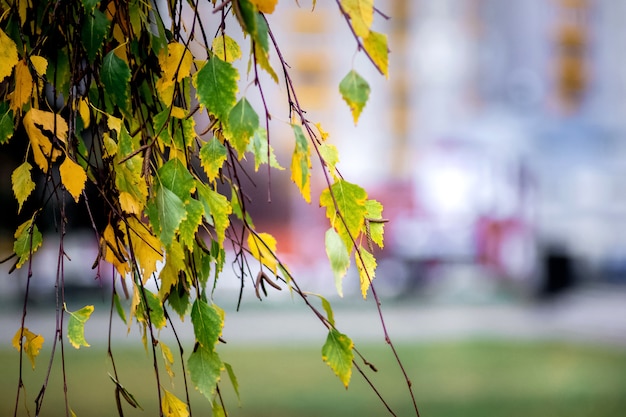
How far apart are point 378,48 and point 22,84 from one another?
0.37m

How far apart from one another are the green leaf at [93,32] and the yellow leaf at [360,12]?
282mm

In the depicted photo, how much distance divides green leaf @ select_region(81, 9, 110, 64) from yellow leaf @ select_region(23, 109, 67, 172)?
3.1 inches

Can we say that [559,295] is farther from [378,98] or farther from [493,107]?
[378,98]

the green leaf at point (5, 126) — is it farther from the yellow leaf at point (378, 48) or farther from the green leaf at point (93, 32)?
the yellow leaf at point (378, 48)

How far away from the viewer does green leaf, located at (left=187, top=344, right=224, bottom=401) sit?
837 millimetres

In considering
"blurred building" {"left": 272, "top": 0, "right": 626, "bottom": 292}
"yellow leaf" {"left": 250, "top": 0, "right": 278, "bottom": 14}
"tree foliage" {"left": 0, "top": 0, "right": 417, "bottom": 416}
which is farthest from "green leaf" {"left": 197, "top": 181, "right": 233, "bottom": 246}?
"blurred building" {"left": 272, "top": 0, "right": 626, "bottom": 292}

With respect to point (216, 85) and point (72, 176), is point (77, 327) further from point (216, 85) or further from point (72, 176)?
point (216, 85)

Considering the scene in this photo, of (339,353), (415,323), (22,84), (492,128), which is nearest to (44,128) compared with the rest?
(22,84)

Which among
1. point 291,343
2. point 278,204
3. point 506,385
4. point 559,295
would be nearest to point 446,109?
point 278,204

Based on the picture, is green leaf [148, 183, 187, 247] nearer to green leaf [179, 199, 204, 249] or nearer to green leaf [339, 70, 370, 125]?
green leaf [179, 199, 204, 249]

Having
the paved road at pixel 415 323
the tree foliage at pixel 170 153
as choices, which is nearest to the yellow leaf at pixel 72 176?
the tree foliage at pixel 170 153

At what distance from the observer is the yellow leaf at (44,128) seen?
0.80m

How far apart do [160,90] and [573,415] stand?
11.8 feet

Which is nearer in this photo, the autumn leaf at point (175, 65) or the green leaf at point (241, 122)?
the green leaf at point (241, 122)
